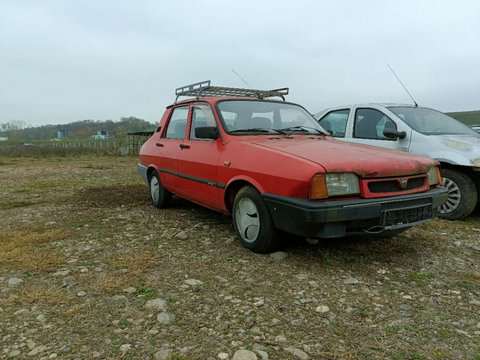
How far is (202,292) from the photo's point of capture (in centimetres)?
252

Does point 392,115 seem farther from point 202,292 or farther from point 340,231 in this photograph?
point 202,292

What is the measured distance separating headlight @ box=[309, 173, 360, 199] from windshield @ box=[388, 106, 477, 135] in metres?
2.66

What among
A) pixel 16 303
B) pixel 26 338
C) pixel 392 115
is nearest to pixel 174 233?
pixel 16 303

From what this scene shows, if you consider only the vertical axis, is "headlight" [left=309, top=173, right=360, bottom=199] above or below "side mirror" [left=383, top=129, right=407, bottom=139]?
below

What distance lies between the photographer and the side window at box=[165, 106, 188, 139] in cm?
463

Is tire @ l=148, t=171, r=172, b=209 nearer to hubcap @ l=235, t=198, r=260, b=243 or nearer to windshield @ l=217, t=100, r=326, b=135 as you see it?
Result: windshield @ l=217, t=100, r=326, b=135

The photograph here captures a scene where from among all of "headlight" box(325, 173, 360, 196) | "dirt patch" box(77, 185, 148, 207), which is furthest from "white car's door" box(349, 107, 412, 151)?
"dirt patch" box(77, 185, 148, 207)

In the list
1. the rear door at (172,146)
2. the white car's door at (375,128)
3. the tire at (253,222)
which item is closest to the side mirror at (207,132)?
the tire at (253,222)

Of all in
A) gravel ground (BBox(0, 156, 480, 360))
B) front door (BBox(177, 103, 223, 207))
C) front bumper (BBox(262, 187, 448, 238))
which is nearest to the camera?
gravel ground (BBox(0, 156, 480, 360))

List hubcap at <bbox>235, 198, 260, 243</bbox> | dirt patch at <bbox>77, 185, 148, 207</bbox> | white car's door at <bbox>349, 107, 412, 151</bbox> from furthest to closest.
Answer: dirt patch at <bbox>77, 185, 148, 207</bbox> < white car's door at <bbox>349, 107, 412, 151</bbox> < hubcap at <bbox>235, 198, 260, 243</bbox>

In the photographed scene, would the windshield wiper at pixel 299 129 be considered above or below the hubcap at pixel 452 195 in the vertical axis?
above

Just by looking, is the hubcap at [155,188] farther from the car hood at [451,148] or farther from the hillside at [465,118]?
the hillside at [465,118]

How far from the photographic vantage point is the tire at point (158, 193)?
16.9ft

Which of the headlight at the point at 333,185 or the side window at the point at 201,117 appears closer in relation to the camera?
the headlight at the point at 333,185
